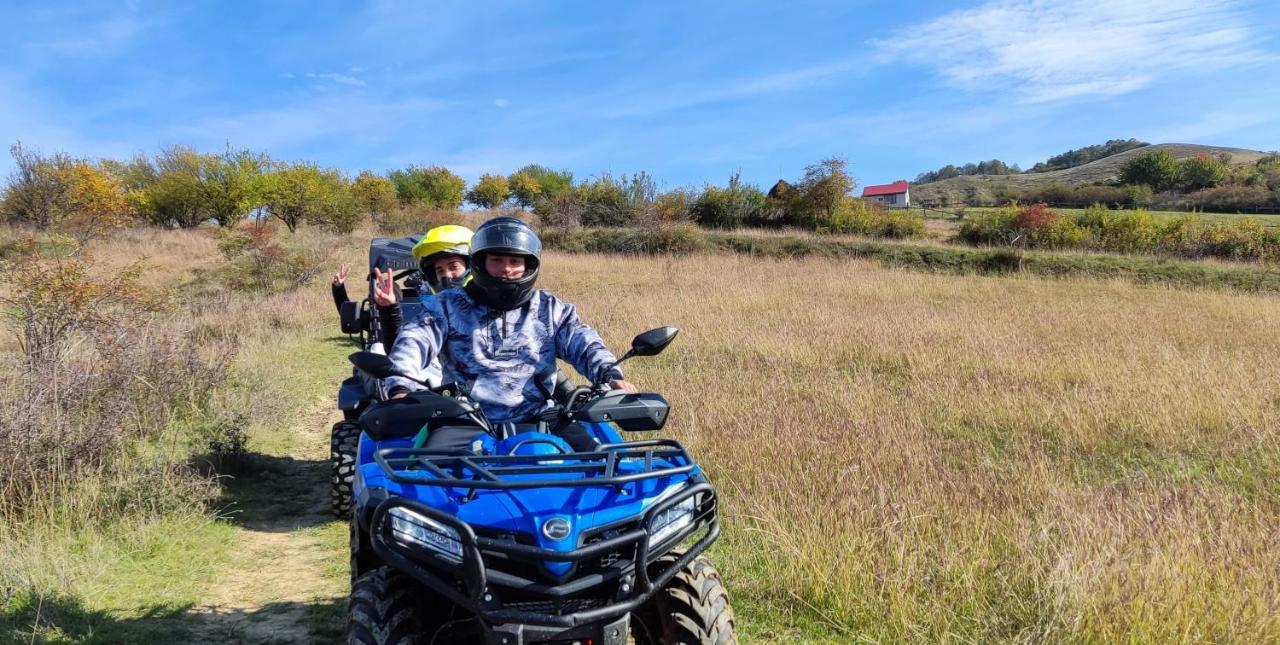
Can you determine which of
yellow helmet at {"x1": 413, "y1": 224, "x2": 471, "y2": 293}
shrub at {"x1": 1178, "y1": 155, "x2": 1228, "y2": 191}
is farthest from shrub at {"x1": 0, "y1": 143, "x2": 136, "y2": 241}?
shrub at {"x1": 1178, "y1": 155, "x2": 1228, "y2": 191}

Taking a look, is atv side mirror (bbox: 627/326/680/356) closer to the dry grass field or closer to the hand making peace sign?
the dry grass field

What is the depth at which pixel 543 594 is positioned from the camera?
1.98 meters

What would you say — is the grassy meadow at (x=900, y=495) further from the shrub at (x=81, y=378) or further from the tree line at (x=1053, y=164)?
the tree line at (x=1053, y=164)

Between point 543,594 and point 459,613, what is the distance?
1.68 feet

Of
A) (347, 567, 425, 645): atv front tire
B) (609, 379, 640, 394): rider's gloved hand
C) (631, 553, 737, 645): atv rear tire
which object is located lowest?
(631, 553, 737, 645): atv rear tire

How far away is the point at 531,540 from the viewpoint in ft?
6.57

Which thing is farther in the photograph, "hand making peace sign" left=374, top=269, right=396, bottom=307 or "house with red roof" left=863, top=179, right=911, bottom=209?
"house with red roof" left=863, top=179, right=911, bottom=209

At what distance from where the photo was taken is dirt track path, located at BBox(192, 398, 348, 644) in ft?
11.8

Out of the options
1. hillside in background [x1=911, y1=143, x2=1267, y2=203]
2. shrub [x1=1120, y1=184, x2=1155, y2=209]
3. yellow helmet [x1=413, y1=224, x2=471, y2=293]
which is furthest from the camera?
hillside in background [x1=911, y1=143, x2=1267, y2=203]

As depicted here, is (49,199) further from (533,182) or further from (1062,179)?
(1062,179)

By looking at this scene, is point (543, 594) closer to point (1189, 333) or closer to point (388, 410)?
point (388, 410)

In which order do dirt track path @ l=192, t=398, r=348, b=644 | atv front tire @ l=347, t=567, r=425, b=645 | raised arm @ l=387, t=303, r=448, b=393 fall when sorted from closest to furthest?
1. atv front tire @ l=347, t=567, r=425, b=645
2. raised arm @ l=387, t=303, r=448, b=393
3. dirt track path @ l=192, t=398, r=348, b=644

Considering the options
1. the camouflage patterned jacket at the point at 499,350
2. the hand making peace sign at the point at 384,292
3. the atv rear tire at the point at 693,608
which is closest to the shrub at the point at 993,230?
the hand making peace sign at the point at 384,292

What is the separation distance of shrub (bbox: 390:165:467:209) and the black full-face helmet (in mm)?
57231
